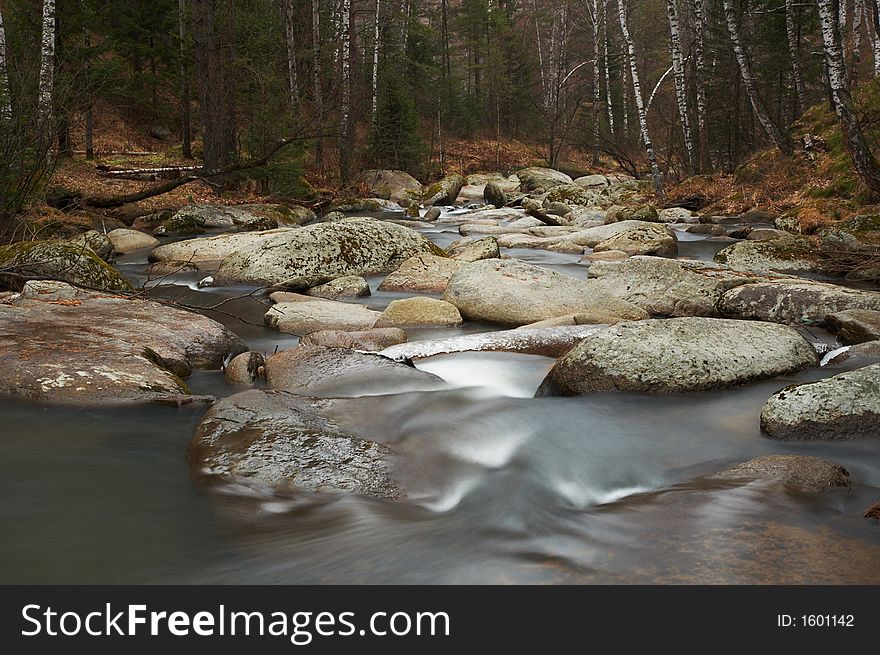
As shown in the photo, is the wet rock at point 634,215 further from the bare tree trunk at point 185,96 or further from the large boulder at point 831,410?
the bare tree trunk at point 185,96

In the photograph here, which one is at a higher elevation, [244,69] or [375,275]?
[244,69]

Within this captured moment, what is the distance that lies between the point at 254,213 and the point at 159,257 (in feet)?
16.0

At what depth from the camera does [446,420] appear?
160 inches

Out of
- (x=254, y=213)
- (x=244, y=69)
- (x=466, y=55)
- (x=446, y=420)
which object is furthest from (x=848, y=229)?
(x=466, y=55)

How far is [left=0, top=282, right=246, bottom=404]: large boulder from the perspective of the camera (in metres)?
3.95

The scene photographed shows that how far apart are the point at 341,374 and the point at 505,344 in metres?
1.42

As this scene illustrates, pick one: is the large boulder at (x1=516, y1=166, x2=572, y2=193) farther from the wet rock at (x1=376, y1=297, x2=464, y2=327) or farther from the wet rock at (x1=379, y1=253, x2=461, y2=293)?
the wet rock at (x1=376, y1=297, x2=464, y2=327)

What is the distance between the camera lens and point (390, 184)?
76.1 ft

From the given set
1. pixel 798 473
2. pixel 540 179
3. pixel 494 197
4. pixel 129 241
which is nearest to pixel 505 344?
pixel 798 473

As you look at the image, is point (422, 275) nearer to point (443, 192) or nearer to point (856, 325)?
point (856, 325)

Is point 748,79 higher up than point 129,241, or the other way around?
point 748,79

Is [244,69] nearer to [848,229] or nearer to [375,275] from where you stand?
[375,275]

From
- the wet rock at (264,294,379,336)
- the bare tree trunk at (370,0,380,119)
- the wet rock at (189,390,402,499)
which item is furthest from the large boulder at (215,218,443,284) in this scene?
the bare tree trunk at (370,0,380,119)

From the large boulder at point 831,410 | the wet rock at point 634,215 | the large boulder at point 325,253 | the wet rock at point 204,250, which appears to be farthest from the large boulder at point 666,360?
the wet rock at point 634,215
